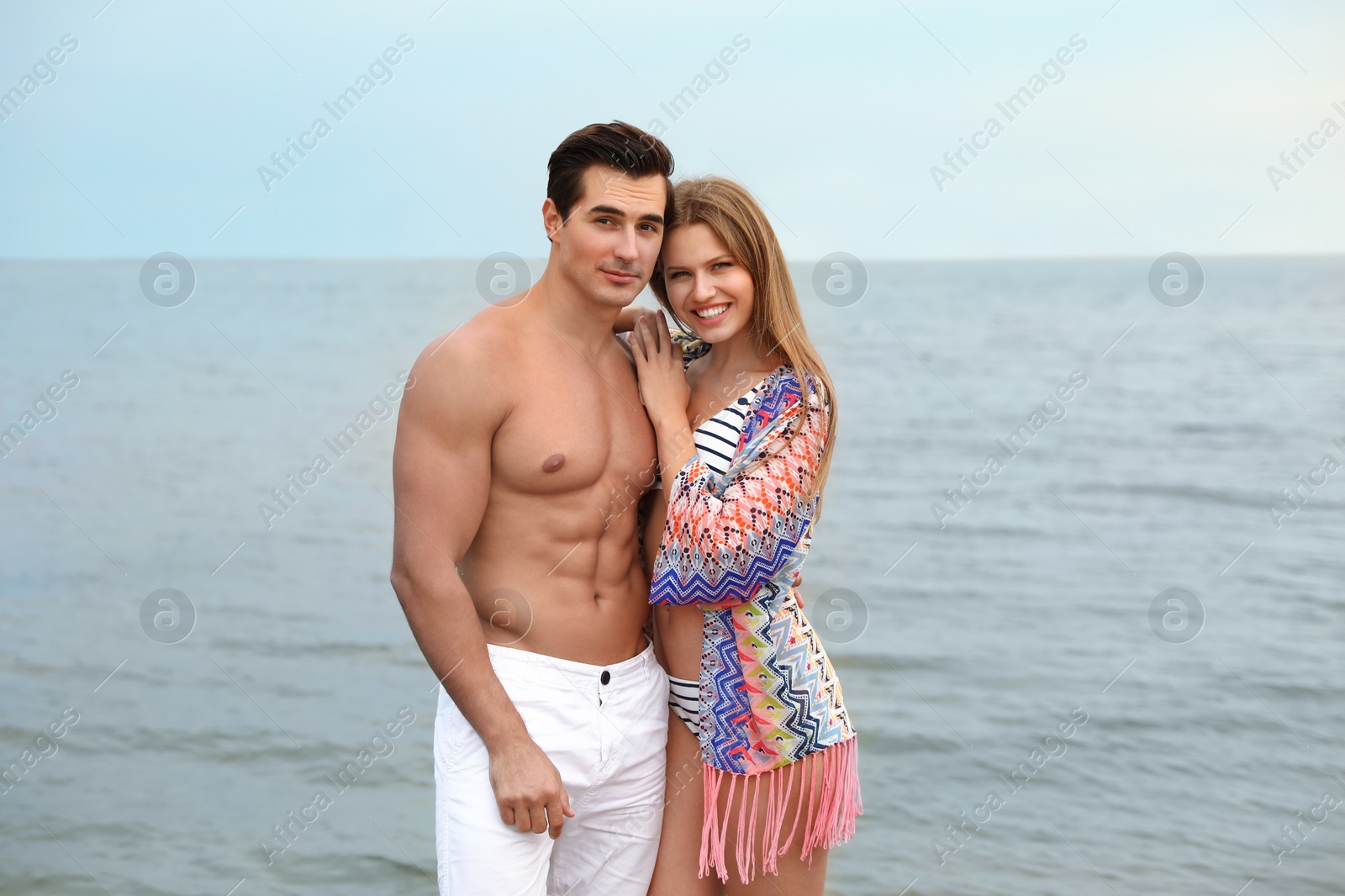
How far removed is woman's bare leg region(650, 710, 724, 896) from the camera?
3174 mm

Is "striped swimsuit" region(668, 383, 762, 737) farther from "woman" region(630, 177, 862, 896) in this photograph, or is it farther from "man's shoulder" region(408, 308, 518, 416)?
"man's shoulder" region(408, 308, 518, 416)

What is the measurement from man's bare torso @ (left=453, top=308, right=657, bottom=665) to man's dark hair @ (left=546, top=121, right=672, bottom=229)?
0.36m

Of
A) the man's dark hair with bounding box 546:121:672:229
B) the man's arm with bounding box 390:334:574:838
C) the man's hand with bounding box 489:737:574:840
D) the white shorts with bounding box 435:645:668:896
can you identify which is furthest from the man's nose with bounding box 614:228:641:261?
the man's hand with bounding box 489:737:574:840

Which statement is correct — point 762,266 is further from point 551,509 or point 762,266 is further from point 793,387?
point 551,509

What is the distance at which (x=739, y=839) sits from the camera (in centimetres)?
305

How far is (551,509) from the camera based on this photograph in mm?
2949

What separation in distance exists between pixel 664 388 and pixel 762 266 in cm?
44

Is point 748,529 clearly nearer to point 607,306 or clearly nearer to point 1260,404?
point 607,306

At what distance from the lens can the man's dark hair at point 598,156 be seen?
2938 mm

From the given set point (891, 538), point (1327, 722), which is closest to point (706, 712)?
point (1327, 722)

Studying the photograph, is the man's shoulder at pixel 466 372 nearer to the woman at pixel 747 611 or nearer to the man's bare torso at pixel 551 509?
the man's bare torso at pixel 551 509

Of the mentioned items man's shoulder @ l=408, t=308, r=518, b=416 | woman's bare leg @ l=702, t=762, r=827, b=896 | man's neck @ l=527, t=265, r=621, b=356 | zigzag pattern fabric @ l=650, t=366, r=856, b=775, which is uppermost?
man's neck @ l=527, t=265, r=621, b=356

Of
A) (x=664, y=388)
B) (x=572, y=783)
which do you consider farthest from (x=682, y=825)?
(x=664, y=388)

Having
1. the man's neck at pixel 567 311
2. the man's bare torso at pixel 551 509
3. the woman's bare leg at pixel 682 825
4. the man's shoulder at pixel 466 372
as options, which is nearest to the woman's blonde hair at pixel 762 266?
the man's neck at pixel 567 311
